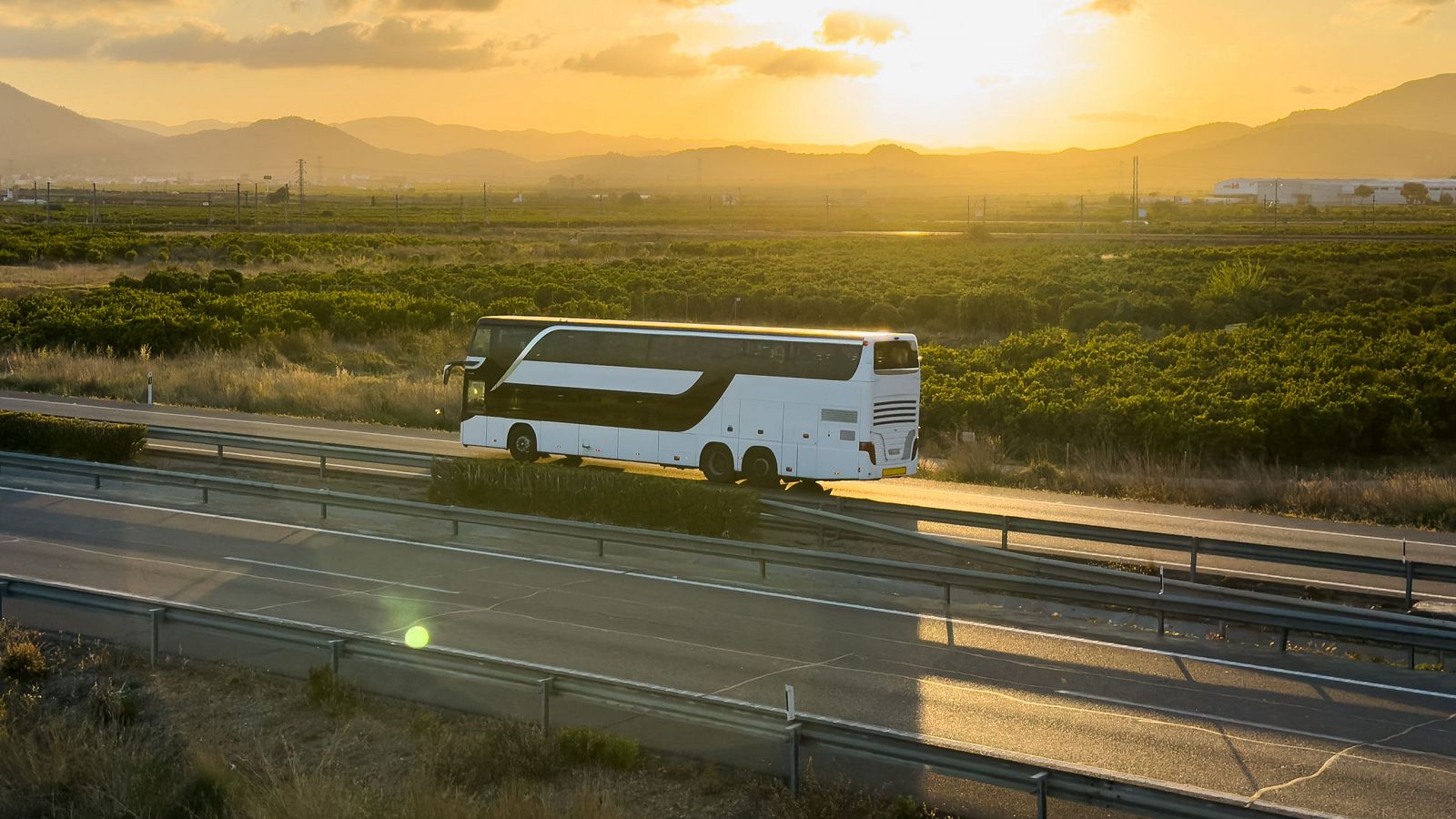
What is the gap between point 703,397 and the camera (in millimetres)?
26312

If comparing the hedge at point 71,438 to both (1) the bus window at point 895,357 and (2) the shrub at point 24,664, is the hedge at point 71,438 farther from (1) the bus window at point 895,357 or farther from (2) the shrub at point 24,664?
(1) the bus window at point 895,357

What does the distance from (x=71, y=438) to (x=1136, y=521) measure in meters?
20.4

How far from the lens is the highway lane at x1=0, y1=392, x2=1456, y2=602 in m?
20.8

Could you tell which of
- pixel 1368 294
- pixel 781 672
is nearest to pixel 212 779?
pixel 781 672

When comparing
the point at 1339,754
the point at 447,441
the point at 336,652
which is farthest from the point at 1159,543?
the point at 447,441

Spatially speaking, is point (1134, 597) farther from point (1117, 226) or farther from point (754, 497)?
point (1117, 226)

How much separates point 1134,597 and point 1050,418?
59.7 ft

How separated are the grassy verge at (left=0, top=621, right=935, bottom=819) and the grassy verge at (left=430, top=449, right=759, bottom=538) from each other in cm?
911

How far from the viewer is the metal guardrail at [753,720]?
29.2 ft

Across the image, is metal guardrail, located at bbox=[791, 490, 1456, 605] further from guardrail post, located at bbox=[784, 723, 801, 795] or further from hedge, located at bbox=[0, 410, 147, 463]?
hedge, located at bbox=[0, 410, 147, 463]

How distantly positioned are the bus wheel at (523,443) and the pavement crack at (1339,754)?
1903cm

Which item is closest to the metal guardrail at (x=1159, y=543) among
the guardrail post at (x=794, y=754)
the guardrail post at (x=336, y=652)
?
the guardrail post at (x=794, y=754)

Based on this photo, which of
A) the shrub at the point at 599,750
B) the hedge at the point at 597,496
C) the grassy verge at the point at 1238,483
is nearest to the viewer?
the shrub at the point at 599,750

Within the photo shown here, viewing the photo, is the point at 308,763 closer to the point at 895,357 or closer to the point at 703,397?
the point at 703,397
